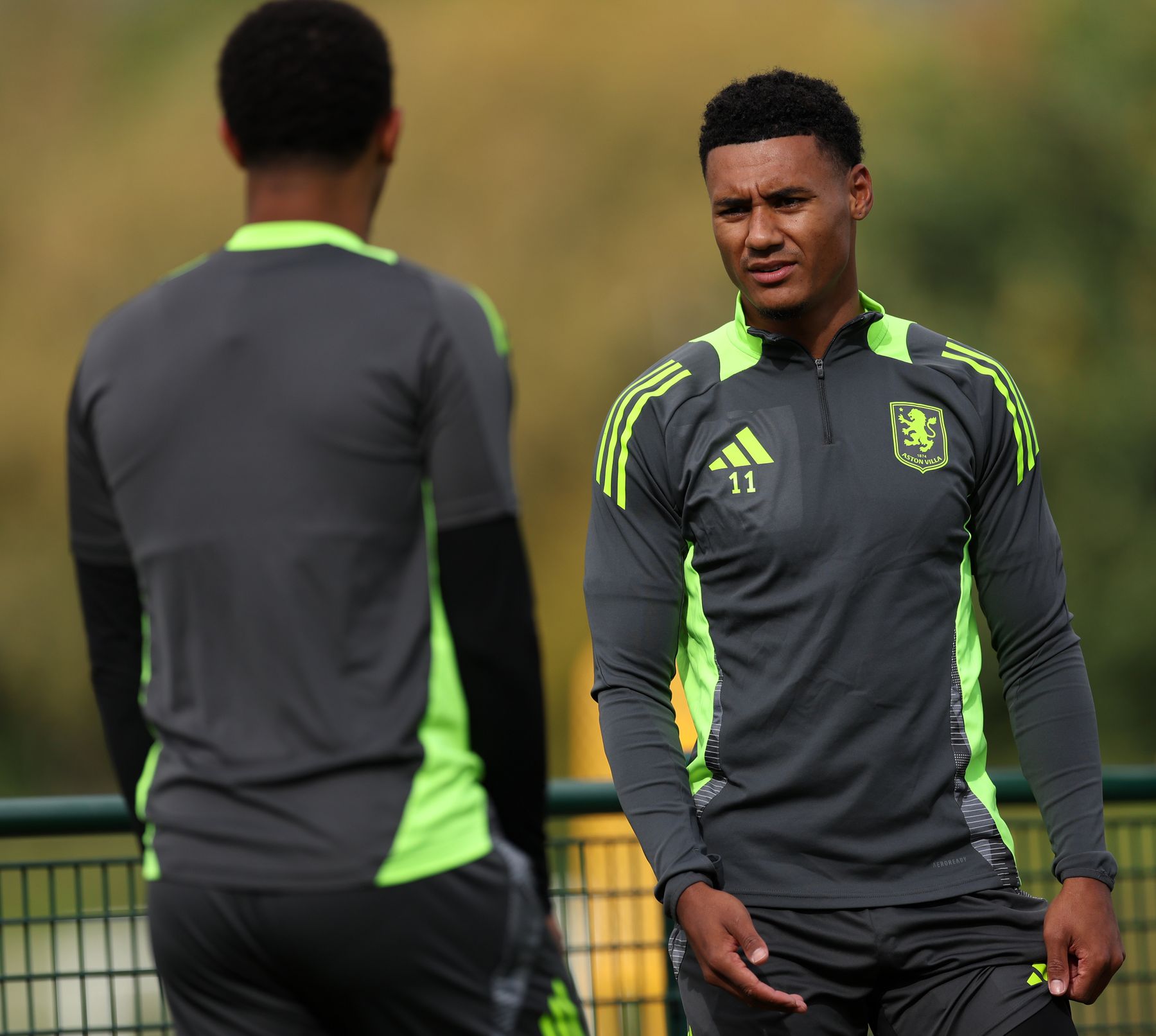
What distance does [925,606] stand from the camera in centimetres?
339

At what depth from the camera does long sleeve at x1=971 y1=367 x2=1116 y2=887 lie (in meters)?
3.50

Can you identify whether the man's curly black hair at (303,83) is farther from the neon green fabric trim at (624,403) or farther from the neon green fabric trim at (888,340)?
the neon green fabric trim at (888,340)

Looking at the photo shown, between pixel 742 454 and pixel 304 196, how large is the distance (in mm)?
1215

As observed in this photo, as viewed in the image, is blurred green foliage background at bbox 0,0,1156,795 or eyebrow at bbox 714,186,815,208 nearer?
eyebrow at bbox 714,186,815,208

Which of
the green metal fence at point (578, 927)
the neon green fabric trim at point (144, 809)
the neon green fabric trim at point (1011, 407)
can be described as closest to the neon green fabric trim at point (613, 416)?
the neon green fabric trim at point (1011, 407)

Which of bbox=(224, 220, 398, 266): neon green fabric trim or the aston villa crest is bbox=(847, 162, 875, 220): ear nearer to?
the aston villa crest

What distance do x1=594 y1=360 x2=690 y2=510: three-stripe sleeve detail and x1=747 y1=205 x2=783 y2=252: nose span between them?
30 centimetres

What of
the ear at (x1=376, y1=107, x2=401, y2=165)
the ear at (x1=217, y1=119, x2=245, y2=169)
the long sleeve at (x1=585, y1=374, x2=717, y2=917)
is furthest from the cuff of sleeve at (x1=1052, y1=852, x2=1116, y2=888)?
the ear at (x1=217, y1=119, x2=245, y2=169)

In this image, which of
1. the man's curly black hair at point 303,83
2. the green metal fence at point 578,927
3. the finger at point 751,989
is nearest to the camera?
the man's curly black hair at point 303,83

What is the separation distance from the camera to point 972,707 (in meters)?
3.44

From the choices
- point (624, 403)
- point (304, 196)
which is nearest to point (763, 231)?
point (624, 403)

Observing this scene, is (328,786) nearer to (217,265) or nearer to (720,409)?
(217,265)

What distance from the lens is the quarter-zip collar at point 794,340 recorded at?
357cm

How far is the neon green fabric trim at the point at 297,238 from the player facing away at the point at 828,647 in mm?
1104
